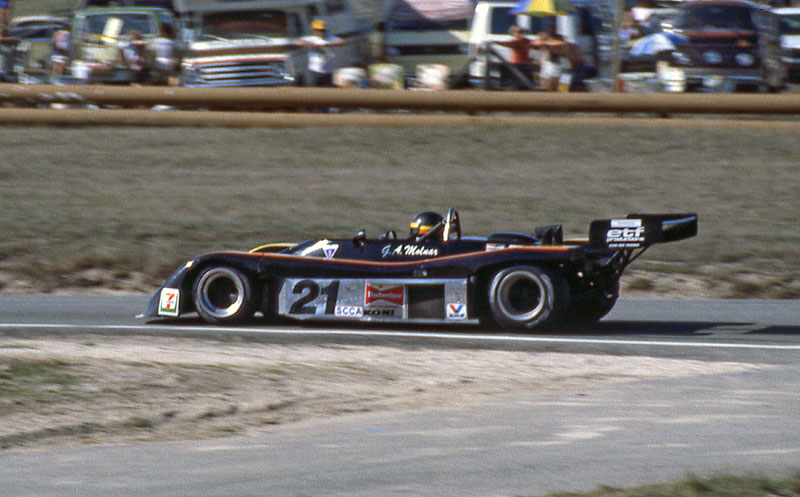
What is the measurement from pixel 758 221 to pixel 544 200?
8.54ft

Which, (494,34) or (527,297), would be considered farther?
(494,34)

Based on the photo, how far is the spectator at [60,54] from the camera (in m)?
18.7

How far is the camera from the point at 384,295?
9219 millimetres

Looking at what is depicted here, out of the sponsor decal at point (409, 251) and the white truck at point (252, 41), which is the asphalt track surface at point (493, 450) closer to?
the sponsor decal at point (409, 251)

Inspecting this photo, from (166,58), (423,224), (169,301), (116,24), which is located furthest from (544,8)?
(169,301)

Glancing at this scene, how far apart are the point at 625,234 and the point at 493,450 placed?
3777 millimetres

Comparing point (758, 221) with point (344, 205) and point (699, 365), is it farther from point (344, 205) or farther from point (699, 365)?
point (699, 365)

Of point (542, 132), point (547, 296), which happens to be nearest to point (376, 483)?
point (547, 296)

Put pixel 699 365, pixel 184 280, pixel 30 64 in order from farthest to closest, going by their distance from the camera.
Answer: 1. pixel 30 64
2. pixel 184 280
3. pixel 699 365

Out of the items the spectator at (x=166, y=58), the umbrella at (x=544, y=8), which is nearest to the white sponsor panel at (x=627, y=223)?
the umbrella at (x=544, y=8)

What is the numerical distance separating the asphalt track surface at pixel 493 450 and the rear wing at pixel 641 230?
1004 mm

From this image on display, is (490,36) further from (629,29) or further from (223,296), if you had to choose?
(223,296)

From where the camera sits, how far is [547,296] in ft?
29.2

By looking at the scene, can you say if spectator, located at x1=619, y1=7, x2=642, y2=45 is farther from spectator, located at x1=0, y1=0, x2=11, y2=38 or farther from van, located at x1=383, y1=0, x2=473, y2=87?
spectator, located at x1=0, y1=0, x2=11, y2=38
